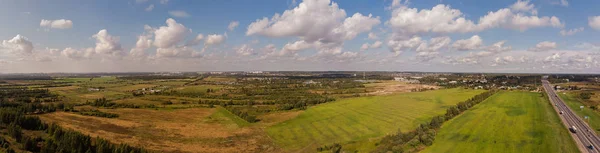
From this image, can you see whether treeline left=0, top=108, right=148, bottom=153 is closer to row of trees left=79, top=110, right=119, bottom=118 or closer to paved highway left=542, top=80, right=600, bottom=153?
row of trees left=79, top=110, right=119, bottom=118

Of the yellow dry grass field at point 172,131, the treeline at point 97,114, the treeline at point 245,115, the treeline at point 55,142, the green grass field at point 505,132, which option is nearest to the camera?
the treeline at point 55,142

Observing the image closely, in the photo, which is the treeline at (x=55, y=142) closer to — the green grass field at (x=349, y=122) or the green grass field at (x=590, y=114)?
the green grass field at (x=349, y=122)

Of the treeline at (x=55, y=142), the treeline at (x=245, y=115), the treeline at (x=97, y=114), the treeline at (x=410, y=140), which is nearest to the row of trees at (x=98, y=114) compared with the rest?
the treeline at (x=97, y=114)

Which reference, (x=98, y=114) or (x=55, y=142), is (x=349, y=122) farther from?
(x=98, y=114)

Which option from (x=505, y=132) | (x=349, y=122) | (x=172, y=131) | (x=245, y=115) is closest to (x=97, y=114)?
(x=172, y=131)

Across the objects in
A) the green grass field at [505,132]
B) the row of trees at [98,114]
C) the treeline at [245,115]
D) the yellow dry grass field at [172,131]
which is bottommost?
the yellow dry grass field at [172,131]

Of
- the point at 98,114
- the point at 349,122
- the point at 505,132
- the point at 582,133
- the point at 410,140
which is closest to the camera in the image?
the point at 410,140
